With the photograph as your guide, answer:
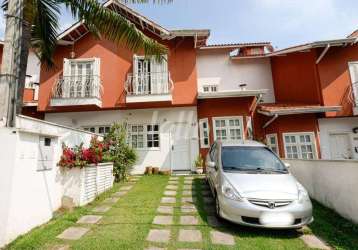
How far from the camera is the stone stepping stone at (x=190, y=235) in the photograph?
13.5 ft

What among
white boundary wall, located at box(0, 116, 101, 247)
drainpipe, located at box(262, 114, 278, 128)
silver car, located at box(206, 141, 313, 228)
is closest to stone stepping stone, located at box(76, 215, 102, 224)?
white boundary wall, located at box(0, 116, 101, 247)

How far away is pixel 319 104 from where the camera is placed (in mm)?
12023

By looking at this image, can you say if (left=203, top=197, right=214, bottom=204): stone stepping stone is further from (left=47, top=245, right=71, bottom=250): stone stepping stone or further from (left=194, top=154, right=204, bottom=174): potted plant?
(left=194, top=154, right=204, bottom=174): potted plant

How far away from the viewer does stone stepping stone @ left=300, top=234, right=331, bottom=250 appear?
12.8ft

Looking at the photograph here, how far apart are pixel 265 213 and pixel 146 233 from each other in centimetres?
238

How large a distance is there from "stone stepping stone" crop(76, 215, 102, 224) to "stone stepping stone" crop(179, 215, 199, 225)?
200 cm

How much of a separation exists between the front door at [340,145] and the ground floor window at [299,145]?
1418 millimetres

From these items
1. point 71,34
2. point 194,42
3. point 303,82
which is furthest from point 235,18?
point 71,34

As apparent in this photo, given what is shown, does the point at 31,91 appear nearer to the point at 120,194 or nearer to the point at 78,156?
the point at 78,156

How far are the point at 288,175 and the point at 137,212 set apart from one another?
3867 mm

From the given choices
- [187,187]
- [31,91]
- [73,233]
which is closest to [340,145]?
[187,187]

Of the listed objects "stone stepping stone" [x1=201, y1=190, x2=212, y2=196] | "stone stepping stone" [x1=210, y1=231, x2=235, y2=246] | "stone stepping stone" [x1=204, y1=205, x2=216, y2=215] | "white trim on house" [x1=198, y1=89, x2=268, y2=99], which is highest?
"white trim on house" [x1=198, y1=89, x2=268, y2=99]

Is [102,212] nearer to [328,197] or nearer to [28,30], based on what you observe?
[28,30]

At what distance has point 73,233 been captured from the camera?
438cm
